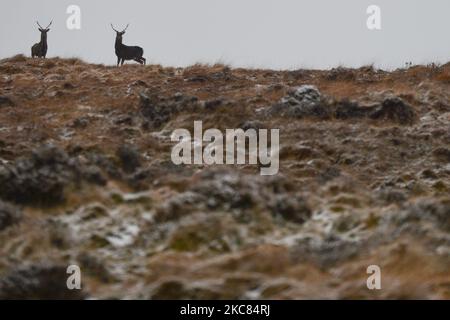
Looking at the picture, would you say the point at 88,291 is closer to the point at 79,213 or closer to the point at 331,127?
the point at 79,213

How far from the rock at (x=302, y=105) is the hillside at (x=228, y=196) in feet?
0.15

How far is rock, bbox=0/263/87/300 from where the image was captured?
37.2 ft

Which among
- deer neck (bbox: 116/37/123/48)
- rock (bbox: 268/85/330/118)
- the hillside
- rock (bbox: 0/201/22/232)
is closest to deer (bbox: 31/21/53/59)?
deer neck (bbox: 116/37/123/48)

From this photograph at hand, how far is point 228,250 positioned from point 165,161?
4.54 metres

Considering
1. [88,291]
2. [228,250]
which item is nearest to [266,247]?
[228,250]

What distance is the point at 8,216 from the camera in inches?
516

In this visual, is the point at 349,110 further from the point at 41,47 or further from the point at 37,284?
the point at 41,47

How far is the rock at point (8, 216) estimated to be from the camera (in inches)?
511

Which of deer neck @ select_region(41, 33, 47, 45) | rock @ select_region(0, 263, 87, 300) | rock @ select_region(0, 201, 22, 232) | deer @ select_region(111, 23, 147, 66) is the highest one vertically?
deer neck @ select_region(41, 33, 47, 45)

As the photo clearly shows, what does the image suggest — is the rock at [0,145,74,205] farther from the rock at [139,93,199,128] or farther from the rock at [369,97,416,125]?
the rock at [369,97,416,125]

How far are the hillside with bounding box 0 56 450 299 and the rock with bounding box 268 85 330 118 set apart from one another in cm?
4

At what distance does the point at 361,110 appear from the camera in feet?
63.2

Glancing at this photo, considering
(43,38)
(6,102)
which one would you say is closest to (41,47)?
(43,38)
